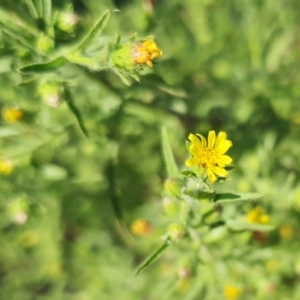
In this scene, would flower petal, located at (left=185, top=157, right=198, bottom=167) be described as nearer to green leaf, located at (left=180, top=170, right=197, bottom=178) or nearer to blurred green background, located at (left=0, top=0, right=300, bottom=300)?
green leaf, located at (left=180, top=170, right=197, bottom=178)

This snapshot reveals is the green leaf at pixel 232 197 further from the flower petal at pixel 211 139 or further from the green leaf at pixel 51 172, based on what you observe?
the green leaf at pixel 51 172

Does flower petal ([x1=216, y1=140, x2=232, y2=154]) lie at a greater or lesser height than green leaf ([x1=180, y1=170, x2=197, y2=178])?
lesser

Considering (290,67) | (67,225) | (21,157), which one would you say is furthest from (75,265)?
(290,67)

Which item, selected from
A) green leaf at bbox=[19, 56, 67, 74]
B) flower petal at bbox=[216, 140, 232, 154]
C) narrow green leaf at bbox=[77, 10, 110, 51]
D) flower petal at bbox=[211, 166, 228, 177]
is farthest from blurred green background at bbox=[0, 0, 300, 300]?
flower petal at bbox=[211, 166, 228, 177]

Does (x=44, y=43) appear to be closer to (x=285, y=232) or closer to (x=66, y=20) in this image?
(x=66, y=20)

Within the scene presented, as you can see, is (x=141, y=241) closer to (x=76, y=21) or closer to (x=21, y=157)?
(x=21, y=157)

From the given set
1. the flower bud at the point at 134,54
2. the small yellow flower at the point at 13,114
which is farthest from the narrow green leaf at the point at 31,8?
the small yellow flower at the point at 13,114
